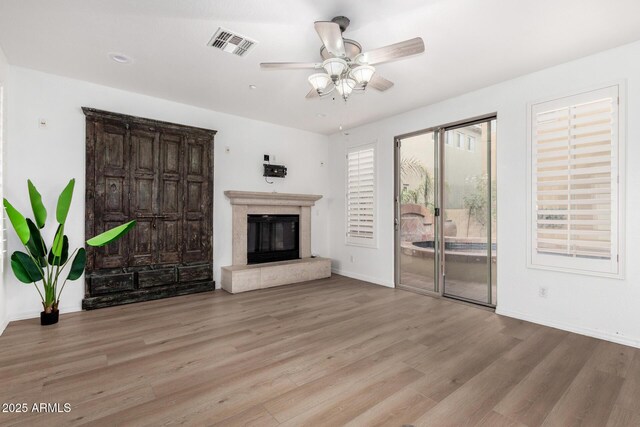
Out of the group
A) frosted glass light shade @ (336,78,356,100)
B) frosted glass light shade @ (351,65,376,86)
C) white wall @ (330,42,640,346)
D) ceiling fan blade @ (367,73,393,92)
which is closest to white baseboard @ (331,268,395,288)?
white wall @ (330,42,640,346)

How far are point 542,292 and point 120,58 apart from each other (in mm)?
5323

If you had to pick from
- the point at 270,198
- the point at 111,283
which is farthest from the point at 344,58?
the point at 111,283

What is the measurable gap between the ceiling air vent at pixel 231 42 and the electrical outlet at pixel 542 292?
4.05 m

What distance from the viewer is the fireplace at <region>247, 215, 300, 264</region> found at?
5445mm

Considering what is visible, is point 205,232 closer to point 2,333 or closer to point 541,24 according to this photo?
point 2,333

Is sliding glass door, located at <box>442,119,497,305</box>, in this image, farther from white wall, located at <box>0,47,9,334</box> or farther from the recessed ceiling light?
white wall, located at <box>0,47,9,334</box>

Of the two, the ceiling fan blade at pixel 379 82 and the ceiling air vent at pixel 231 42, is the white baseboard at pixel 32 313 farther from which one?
the ceiling fan blade at pixel 379 82

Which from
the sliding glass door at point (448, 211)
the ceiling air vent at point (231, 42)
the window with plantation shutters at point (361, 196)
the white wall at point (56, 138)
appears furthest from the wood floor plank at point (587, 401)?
the white wall at point (56, 138)

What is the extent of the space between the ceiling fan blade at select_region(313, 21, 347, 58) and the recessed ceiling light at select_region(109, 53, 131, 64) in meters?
2.31

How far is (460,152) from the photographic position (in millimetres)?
4375

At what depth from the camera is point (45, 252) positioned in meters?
3.38

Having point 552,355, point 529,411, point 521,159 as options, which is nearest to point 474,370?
point 529,411

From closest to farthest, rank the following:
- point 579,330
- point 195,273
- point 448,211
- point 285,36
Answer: point 285,36 → point 579,330 → point 448,211 → point 195,273

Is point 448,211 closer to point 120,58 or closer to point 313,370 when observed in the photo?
point 313,370
